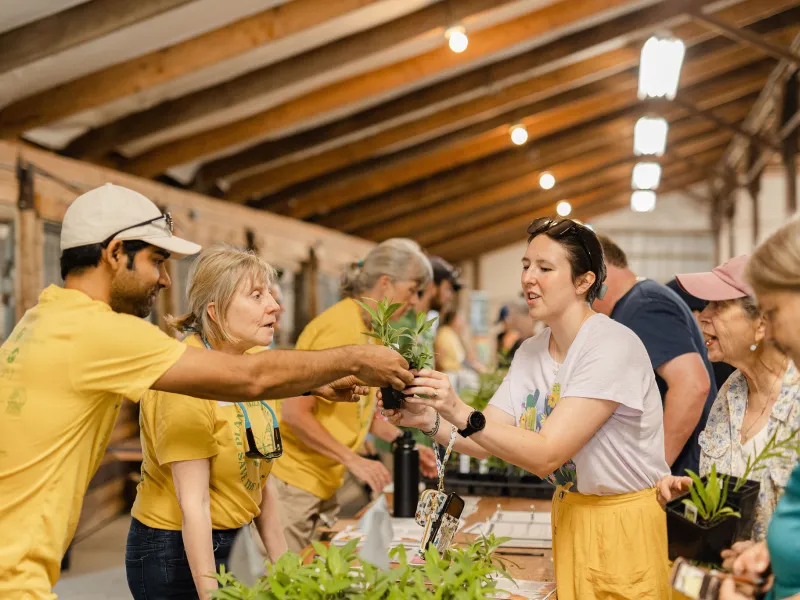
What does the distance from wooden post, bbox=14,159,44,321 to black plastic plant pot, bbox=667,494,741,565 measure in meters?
4.89

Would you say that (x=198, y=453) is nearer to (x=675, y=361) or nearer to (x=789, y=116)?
(x=675, y=361)

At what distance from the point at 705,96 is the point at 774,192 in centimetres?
902

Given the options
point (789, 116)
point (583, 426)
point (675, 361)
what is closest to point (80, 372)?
point (583, 426)

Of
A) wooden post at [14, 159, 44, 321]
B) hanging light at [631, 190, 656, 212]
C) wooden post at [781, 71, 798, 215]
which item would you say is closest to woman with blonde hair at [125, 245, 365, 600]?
wooden post at [14, 159, 44, 321]

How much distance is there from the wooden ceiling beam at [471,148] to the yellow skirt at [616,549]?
328 inches

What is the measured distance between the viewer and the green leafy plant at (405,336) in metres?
2.12

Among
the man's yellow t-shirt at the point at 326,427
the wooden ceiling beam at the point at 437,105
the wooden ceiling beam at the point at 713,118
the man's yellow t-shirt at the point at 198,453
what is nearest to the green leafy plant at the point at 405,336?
the man's yellow t-shirt at the point at 198,453

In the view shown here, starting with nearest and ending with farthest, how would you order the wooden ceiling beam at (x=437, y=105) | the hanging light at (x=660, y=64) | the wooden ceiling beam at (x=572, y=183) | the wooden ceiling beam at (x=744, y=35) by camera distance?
the hanging light at (x=660, y=64) → the wooden ceiling beam at (x=744, y=35) → the wooden ceiling beam at (x=437, y=105) → the wooden ceiling beam at (x=572, y=183)

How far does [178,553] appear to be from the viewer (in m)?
2.17

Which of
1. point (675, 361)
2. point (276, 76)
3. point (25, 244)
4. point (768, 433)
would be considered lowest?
point (768, 433)

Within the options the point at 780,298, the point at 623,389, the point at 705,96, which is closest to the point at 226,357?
the point at 623,389

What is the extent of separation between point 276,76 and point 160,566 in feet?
16.2

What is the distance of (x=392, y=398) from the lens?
7.04 feet

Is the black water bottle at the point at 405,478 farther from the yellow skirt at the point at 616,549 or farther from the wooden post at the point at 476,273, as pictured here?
the wooden post at the point at 476,273
